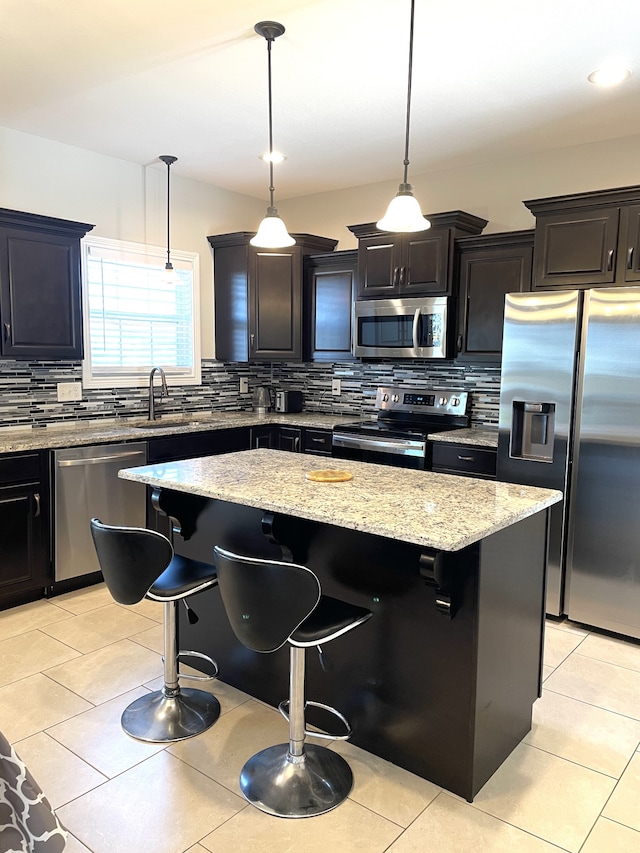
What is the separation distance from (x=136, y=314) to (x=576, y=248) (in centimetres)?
307

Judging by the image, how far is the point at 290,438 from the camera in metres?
4.91

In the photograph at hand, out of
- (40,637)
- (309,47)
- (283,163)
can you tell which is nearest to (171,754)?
(40,637)

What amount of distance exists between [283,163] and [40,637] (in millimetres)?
3432

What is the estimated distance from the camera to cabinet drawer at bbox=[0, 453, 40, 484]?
3398 millimetres

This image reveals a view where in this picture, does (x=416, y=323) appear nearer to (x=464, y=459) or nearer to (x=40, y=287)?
(x=464, y=459)

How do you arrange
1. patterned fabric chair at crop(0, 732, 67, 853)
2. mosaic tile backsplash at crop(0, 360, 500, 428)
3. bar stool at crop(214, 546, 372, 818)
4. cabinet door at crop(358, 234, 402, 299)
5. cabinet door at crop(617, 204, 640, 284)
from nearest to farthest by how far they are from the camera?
patterned fabric chair at crop(0, 732, 67, 853)
bar stool at crop(214, 546, 372, 818)
cabinet door at crop(617, 204, 640, 284)
mosaic tile backsplash at crop(0, 360, 500, 428)
cabinet door at crop(358, 234, 402, 299)

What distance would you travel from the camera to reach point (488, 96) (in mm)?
3191

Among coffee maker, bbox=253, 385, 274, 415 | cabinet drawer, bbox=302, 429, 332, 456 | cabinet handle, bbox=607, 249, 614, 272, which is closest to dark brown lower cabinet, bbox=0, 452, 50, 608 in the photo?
cabinet drawer, bbox=302, 429, 332, 456

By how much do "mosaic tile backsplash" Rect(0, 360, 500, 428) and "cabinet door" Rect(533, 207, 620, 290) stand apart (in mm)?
1046

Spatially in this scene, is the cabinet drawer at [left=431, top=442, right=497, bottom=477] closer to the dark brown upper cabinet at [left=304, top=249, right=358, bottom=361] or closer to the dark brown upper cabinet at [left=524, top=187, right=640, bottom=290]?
the dark brown upper cabinet at [left=524, top=187, right=640, bottom=290]

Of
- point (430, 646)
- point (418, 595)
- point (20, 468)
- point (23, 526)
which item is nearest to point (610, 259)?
point (418, 595)

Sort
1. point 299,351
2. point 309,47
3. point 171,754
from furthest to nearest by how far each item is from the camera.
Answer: point 299,351 → point 309,47 → point 171,754

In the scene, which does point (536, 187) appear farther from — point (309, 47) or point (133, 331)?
point (133, 331)

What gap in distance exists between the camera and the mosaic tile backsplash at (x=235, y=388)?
4027mm
